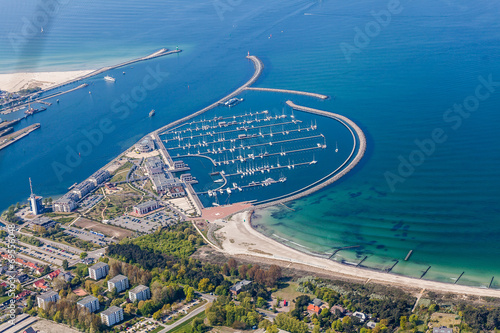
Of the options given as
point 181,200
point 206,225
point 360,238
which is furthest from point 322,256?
point 181,200

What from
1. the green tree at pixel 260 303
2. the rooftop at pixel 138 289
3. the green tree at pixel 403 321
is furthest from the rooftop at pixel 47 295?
the green tree at pixel 403 321

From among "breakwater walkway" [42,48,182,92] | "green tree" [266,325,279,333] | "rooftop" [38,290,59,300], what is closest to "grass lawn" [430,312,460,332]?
"green tree" [266,325,279,333]

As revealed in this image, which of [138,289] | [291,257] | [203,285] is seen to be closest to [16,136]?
[138,289]

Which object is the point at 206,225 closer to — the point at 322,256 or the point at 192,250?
the point at 192,250

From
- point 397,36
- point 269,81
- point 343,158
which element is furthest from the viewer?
point 397,36

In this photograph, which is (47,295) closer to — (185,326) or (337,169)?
(185,326)

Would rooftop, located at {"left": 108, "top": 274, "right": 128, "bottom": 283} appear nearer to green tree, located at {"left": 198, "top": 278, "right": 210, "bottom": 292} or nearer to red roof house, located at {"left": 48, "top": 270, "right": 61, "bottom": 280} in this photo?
red roof house, located at {"left": 48, "top": 270, "right": 61, "bottom": 280}
